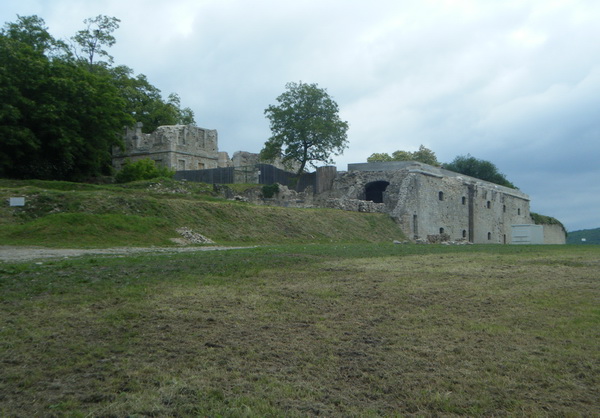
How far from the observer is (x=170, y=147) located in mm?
45312

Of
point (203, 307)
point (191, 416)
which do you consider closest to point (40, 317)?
point (203, 307)

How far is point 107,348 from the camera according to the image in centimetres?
519

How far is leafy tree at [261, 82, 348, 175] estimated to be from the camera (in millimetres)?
44000

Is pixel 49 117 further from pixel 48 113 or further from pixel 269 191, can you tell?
pixel 269 191

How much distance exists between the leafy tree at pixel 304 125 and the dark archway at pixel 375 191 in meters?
4.23

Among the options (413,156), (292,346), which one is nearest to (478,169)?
(413,156)

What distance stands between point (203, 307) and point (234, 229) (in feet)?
59.4

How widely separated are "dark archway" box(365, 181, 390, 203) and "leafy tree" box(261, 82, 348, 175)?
4235 mm

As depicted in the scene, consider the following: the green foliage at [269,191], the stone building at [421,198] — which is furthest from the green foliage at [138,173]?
the stone building at [421,198]

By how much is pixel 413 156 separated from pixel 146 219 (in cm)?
5066

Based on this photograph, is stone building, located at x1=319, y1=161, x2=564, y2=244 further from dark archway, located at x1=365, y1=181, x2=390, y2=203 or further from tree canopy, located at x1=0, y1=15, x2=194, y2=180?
tree canopy, located at x1=0, y1=15, x2=194, y2=180

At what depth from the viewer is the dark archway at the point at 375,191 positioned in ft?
147

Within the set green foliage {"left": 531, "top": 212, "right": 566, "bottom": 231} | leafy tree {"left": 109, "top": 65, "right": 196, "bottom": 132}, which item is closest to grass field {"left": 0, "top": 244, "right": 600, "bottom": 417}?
leafy tree {"left": 109, "top": 65, "right": 196, "bottom": 132}

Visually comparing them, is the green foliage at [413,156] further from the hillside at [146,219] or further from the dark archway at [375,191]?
the hillside at [146,219]
